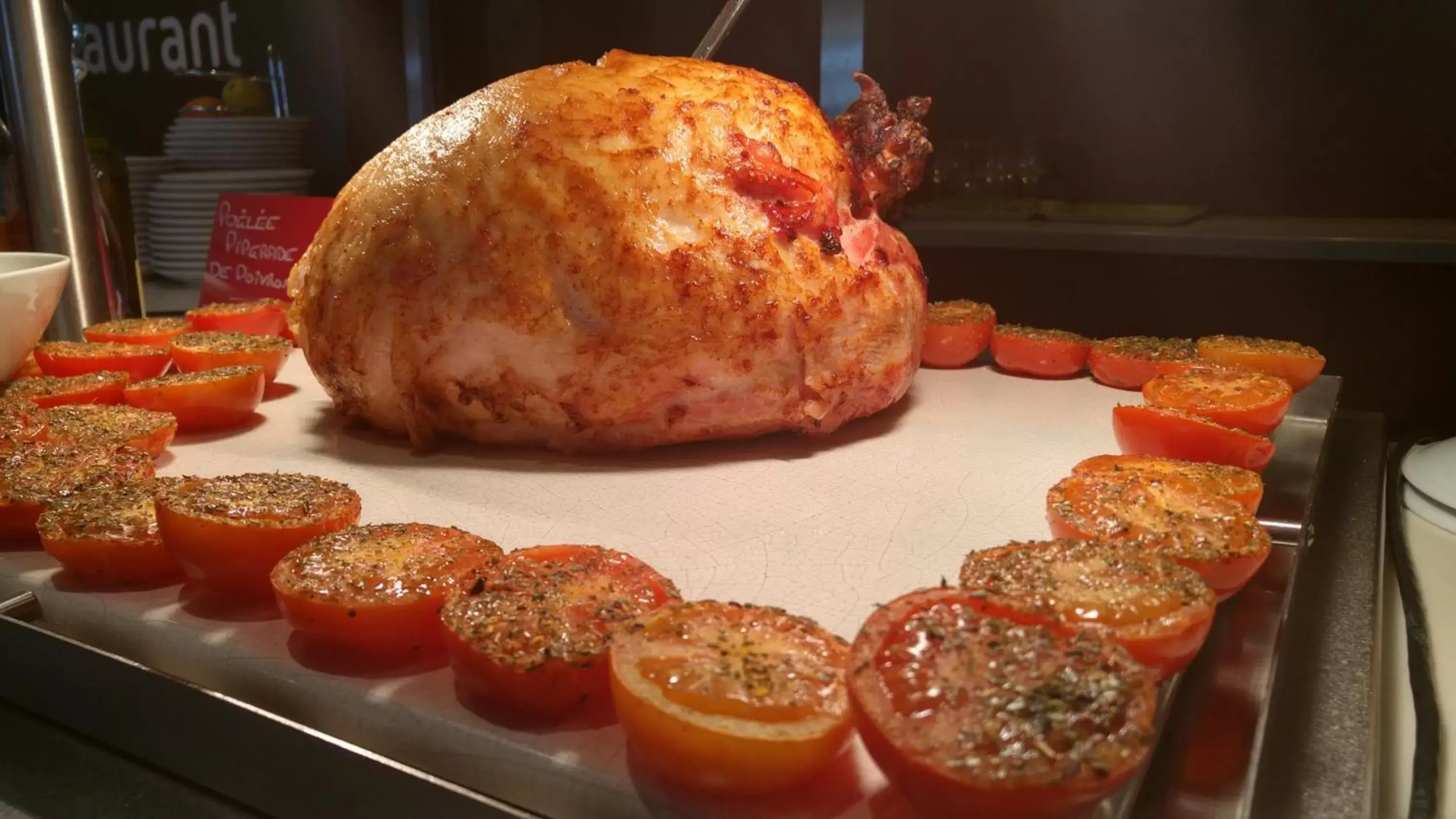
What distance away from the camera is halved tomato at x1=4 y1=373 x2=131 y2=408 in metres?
1.89

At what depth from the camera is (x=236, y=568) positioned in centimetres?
116

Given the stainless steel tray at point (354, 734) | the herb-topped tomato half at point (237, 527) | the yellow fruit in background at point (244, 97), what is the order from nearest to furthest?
the stainless steel tray at point (354, 734)
the herb-topped tomato half at point (237, 527)
the yellow fruit in background at point (244, 97)

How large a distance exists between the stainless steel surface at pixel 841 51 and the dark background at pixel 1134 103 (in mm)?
406

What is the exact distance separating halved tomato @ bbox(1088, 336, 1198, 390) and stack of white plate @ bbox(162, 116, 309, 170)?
2.91 metres

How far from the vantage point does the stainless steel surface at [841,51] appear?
3.01 metres

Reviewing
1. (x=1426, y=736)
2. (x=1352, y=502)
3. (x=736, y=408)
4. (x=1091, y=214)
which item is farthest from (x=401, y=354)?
(x=1091, y=214)

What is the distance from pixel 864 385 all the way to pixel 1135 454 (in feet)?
1.53

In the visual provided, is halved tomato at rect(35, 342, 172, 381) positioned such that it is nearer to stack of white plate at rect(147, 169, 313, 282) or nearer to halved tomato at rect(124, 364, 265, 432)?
halved tomato at rect(124, 364, 265, 432)

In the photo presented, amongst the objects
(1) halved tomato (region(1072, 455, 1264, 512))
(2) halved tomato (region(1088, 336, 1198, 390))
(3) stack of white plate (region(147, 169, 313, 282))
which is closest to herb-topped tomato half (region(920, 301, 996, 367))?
(2) halved tomato (region(1088, 336, 1198, 390))

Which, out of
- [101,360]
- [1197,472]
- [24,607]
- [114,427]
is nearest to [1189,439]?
[1197,472]

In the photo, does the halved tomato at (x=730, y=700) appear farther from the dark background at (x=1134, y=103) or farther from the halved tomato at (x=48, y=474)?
the dark background at (x=1134, y=103)

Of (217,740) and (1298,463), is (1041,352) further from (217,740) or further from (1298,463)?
(217,740)

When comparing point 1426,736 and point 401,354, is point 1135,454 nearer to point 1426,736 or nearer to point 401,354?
point 1426,736

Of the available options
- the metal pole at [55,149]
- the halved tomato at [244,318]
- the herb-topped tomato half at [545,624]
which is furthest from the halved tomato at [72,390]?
the herb-topped tomato half at [545,624]
